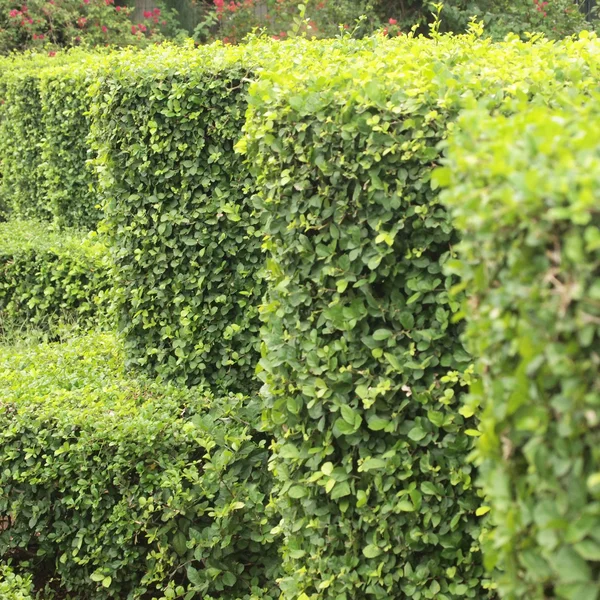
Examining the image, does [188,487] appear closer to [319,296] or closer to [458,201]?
[319,296]

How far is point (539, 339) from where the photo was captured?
1524 millimetres

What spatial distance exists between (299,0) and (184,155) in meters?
7.48

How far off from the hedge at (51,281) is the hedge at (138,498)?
81.3 inches

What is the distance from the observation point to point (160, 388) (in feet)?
14.4

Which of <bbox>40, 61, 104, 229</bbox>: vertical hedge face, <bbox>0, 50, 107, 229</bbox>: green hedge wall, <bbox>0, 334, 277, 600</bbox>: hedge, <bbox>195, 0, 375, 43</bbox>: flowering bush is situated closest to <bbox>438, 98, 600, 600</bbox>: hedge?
<bbox>0, 334, 277, 600</bbox>: hedge

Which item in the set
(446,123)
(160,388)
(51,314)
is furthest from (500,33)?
(446,123)

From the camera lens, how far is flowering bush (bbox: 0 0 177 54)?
446 inches

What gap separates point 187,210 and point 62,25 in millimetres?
8618

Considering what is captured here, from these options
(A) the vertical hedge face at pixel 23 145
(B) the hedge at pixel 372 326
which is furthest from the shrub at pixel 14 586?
(A) the vertical hedge face at pixel 23 145

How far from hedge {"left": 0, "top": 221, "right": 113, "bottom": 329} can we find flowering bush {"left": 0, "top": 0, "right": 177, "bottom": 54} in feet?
17.0

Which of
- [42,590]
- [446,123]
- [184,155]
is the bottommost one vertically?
[42,590]

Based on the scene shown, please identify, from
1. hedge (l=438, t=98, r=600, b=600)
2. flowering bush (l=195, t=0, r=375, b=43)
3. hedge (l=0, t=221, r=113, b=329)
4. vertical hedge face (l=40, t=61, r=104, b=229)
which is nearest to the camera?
hedge (l=438, t=98, r=600, b=600)

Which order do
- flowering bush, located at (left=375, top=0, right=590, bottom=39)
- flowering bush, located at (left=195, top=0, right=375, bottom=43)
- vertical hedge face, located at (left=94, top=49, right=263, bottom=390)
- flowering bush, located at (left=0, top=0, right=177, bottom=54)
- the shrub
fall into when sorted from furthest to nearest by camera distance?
flowering bush, located at (left=0, top=0, right=177, bottom=54) < flowering bush, located at (left=195, top=0, right=375, bottom=43) < flowering bush, located at (left=375, top=0, right=590, bottom=39) < vertical hedge face, located at (left=94, top=49, right=263, bottom=390) < the shrub

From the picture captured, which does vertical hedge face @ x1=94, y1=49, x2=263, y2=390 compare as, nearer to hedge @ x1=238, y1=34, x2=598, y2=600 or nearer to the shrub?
hedge @ x1=238, y1=34, x2=598, y2=600
